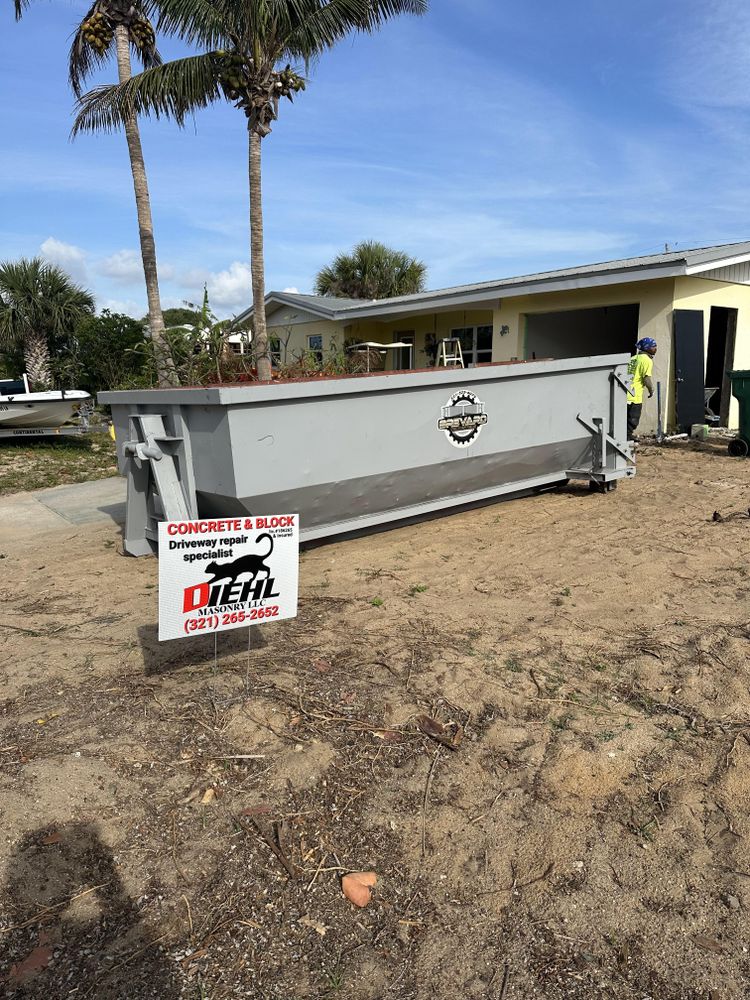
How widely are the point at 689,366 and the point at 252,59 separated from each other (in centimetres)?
905

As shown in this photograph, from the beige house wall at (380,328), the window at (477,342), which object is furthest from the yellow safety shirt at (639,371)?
the beige house wall at (380,328)

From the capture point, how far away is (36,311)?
72.2 feet

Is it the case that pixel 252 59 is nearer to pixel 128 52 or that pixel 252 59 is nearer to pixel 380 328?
pixel 128 52

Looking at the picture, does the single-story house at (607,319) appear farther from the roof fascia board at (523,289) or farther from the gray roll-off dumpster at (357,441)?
the gray roll-off dumpster at (357,441)

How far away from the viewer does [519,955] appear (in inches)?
78.1

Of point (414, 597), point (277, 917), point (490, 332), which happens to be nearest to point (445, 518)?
point (414, 597)

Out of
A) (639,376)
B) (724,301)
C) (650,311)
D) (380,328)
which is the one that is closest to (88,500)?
(639,376)

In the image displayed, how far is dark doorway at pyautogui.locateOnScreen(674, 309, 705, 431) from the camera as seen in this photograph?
11766 mm

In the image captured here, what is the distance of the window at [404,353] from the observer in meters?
19.4

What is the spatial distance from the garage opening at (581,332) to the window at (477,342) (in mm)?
1510

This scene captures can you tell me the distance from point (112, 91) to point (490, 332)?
9319mm

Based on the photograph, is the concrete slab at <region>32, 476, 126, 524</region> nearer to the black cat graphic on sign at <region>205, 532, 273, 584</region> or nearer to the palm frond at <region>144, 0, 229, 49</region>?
the black cat graphic on sign at <region>205, 532, 273, 584</region>

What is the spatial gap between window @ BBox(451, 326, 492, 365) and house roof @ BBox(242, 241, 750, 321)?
1.31 meters

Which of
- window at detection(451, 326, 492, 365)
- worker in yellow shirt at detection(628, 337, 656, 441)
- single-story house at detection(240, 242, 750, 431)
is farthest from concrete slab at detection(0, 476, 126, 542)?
window at detection(451, 326, 492, 365)
